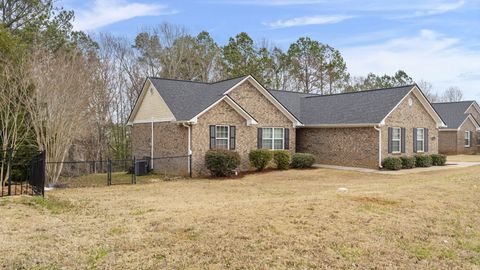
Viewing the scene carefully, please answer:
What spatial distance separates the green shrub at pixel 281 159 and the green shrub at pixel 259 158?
732 mm

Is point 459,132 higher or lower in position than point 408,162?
higher

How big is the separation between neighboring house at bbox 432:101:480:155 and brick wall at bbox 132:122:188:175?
26.7m

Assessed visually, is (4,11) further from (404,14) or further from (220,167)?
(404,14)

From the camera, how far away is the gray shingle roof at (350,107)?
21.0 meters

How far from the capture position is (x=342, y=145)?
21.8 metres

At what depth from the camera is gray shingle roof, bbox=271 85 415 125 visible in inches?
827

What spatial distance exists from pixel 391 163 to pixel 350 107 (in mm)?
4455

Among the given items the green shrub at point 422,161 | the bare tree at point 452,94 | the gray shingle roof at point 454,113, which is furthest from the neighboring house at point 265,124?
the bare tree at point 452,94

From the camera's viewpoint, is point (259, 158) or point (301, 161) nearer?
point (259, 158)

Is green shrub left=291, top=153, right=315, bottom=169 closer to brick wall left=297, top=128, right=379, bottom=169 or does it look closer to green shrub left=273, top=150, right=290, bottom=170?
green shrub left=273, top=150, right=290, bottom=170

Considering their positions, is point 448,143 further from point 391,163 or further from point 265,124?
point 265,124

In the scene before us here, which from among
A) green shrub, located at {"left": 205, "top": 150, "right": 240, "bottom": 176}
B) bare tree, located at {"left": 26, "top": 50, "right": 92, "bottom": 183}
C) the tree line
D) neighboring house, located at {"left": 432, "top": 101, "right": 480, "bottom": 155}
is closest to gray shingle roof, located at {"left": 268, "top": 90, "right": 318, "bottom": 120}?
green shrub, located at {"left": 205, "top": 150, "right": 240, "bottom": 176}

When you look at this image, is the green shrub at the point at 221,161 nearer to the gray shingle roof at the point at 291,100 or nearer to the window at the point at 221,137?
the window at the point at 221,137

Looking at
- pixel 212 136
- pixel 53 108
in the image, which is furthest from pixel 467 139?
pixel 53 108
